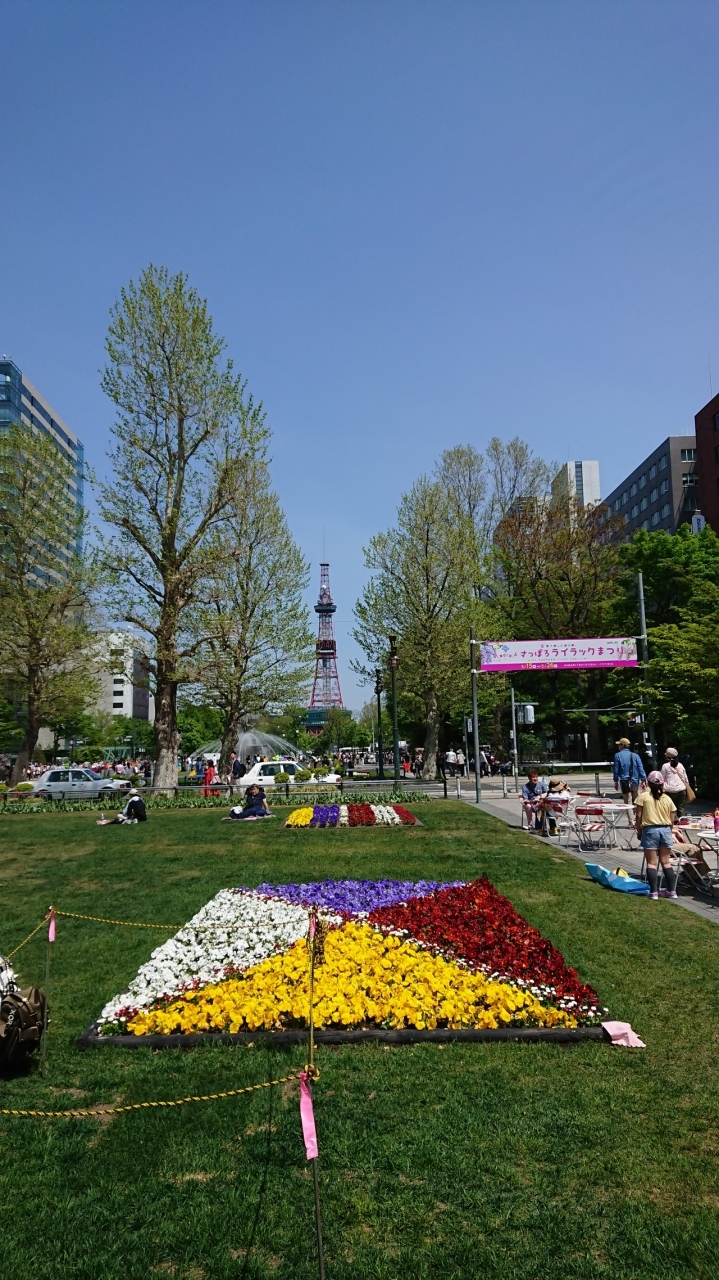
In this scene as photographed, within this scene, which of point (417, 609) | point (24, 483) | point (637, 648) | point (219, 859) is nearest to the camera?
point (219, 859)

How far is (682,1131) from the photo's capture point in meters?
4.75

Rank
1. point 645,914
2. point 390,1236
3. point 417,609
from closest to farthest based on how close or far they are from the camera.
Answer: point 390,1236 → point 645,914 → point 417,609

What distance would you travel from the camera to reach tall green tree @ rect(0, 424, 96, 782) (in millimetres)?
33594

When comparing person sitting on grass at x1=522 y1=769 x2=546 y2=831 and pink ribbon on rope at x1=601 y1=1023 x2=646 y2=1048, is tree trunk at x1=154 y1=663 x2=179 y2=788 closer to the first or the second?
person sitting on grass at x1=522 y1=769 x2=546 y2=831

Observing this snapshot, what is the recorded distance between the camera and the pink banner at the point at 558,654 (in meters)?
27.1

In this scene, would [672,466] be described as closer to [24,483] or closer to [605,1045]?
[24,483]

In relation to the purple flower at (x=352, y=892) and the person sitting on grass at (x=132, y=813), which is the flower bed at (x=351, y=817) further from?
the purple flower at (x=352, y=892)

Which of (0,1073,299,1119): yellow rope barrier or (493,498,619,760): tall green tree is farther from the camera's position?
(493,498,619,760): tall green tree

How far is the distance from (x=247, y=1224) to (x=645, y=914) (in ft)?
24.8

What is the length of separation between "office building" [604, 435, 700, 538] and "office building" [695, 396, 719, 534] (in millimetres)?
19736

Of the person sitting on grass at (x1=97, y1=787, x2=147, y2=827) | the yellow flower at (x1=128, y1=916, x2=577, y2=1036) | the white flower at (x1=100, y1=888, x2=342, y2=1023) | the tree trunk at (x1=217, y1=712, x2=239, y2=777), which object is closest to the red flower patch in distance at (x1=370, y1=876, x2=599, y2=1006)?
the yellow flower at (x1=128, y1=916, x2=577, y2=1036)

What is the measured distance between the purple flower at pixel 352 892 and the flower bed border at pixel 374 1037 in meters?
3.71

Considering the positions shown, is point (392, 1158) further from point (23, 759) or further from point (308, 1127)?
point (23, 759)

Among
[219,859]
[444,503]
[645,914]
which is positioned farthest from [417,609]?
[645,914]
